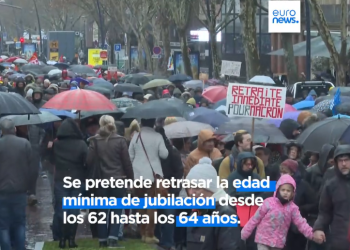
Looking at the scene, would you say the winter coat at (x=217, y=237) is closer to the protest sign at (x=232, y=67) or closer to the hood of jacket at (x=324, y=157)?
the hood of jacket at (x=324, y=157)

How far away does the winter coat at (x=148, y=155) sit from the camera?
12.2 meters

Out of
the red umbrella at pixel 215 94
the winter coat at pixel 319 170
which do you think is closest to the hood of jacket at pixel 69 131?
the winter coat at pixel 319 170

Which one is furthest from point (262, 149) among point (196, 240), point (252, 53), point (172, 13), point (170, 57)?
point (170, 57)

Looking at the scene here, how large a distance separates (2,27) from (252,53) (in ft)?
391

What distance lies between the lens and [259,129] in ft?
43.3

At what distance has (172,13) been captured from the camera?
48.1m

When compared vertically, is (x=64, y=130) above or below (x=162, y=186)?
above

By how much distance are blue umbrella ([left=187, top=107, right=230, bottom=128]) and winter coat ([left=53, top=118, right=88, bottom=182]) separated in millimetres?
4288

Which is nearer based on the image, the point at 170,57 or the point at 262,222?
the point at 262,222

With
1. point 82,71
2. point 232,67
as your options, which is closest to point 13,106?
point 232,67

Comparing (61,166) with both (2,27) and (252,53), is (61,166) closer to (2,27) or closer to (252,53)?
(252,53)

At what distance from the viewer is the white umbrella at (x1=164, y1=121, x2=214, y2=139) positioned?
1406cm

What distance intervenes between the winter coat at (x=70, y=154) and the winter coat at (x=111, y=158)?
0.10m

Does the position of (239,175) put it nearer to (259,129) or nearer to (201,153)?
(201,153)
